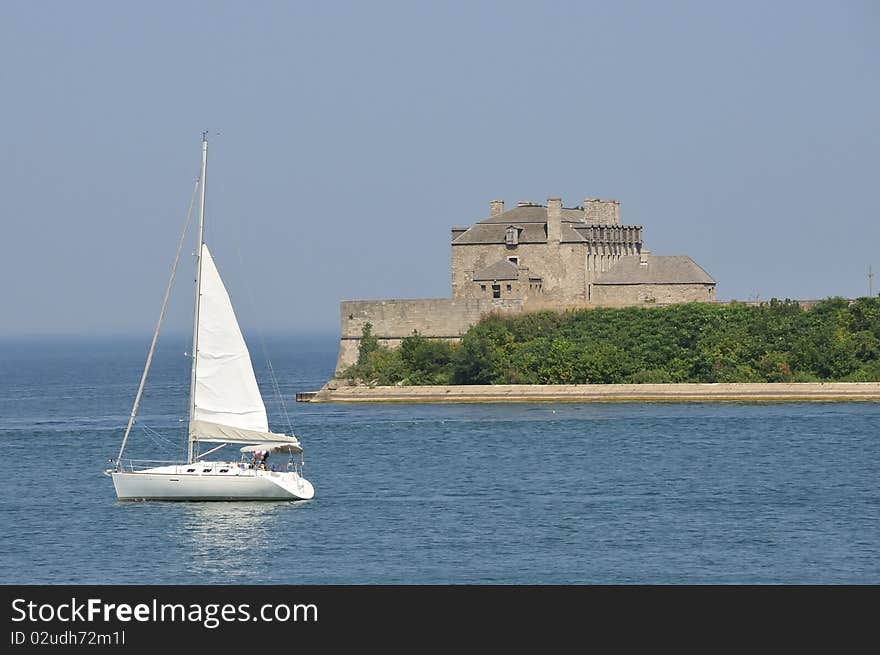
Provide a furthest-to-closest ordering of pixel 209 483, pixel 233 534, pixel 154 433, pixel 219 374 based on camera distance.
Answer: pixel 154 433 < pixel 219 374 < pixel 209 483 < pixel 233 534

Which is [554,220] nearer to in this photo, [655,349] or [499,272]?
[499,272]

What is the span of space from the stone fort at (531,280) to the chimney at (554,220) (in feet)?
0.12

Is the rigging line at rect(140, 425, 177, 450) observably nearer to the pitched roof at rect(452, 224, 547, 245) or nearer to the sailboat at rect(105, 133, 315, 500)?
the sailboat at rect(105, 133, 315, 500)

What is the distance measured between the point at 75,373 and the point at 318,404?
44.2m

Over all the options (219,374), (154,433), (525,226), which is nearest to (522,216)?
(525,226)

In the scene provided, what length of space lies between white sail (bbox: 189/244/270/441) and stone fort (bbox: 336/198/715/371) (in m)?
34.2

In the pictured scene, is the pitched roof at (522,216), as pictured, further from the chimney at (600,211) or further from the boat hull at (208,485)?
the boat hull at (208,485)

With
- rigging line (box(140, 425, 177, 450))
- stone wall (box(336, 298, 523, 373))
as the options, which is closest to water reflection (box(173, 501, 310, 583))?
rigging line (box(140, 425, 177, 450))

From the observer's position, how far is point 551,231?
7200cm

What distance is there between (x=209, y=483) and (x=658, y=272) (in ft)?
125

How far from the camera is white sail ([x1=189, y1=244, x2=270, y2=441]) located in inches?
1428

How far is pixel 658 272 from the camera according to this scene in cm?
7138
